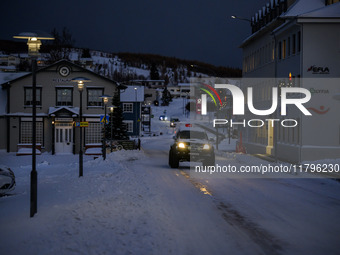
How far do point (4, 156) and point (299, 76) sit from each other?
29.0 metres

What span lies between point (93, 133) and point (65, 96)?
196 inches

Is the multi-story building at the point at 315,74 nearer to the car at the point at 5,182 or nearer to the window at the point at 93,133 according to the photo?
the car at the point at 5,182

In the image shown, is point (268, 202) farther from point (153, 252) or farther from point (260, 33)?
point (260, 33)

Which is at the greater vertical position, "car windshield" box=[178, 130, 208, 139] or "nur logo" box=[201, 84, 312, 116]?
"nur logo" box=[201, 84, 312, 116]

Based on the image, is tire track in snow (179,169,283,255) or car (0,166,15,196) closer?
tire track in snow (179,169,283,255)

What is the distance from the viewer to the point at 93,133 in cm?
4909

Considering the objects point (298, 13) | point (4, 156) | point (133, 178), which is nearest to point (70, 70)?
point (4, 156)

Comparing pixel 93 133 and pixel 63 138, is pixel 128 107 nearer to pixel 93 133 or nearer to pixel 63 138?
pixel 93 133

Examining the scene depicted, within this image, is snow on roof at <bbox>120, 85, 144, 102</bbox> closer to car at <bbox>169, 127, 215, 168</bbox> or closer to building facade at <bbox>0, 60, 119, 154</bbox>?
building facade at <bbox>0, 60, 119, 154</bbox>

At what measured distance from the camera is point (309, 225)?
1013 cm

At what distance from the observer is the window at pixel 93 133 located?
4881 centimetres

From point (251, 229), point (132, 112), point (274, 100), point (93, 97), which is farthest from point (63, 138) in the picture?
point (251, 229)

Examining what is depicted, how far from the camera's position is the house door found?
157 ft

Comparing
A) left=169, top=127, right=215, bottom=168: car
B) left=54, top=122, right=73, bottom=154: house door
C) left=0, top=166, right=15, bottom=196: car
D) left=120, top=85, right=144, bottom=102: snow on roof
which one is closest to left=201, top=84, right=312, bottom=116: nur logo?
left=169, top=127, right=215, bottom=168: car
